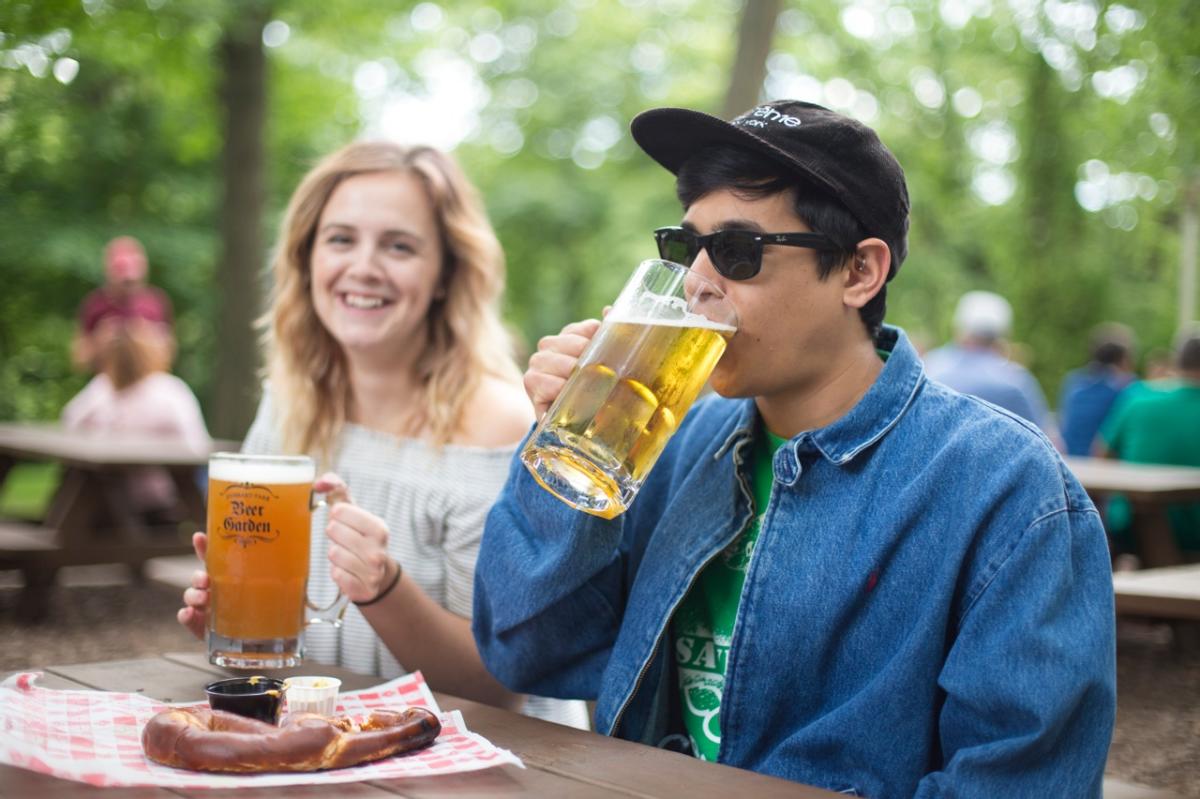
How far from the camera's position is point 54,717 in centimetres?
160

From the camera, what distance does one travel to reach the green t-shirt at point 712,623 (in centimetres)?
203

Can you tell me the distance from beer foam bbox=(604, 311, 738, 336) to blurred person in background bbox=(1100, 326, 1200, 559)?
18.3 feet

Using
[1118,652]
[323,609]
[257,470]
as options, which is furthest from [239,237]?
[257,470]

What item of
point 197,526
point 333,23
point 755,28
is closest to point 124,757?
point 755,28

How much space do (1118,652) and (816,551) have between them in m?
5.14

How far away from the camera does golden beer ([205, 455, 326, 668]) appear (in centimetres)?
196

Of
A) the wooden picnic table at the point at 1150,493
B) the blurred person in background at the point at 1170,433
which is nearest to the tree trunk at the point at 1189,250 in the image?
the blurred person in background at the point at 1170,433

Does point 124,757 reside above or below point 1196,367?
below

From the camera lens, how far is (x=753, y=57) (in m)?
6.25

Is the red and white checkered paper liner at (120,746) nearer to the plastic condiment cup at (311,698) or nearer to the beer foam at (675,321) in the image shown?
the plastic condiment cup at (311,698)

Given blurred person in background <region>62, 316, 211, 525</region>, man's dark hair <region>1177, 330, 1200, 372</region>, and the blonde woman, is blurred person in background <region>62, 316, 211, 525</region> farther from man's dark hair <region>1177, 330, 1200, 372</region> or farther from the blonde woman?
man's dark hair <region>1177, 330, 1200, 372</region>

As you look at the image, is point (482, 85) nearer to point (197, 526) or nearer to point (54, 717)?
point (197, 526)

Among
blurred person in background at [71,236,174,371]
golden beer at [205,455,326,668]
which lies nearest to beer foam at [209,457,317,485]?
golden beer at [205,455,326,668]

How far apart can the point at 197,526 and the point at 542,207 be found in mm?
11964
